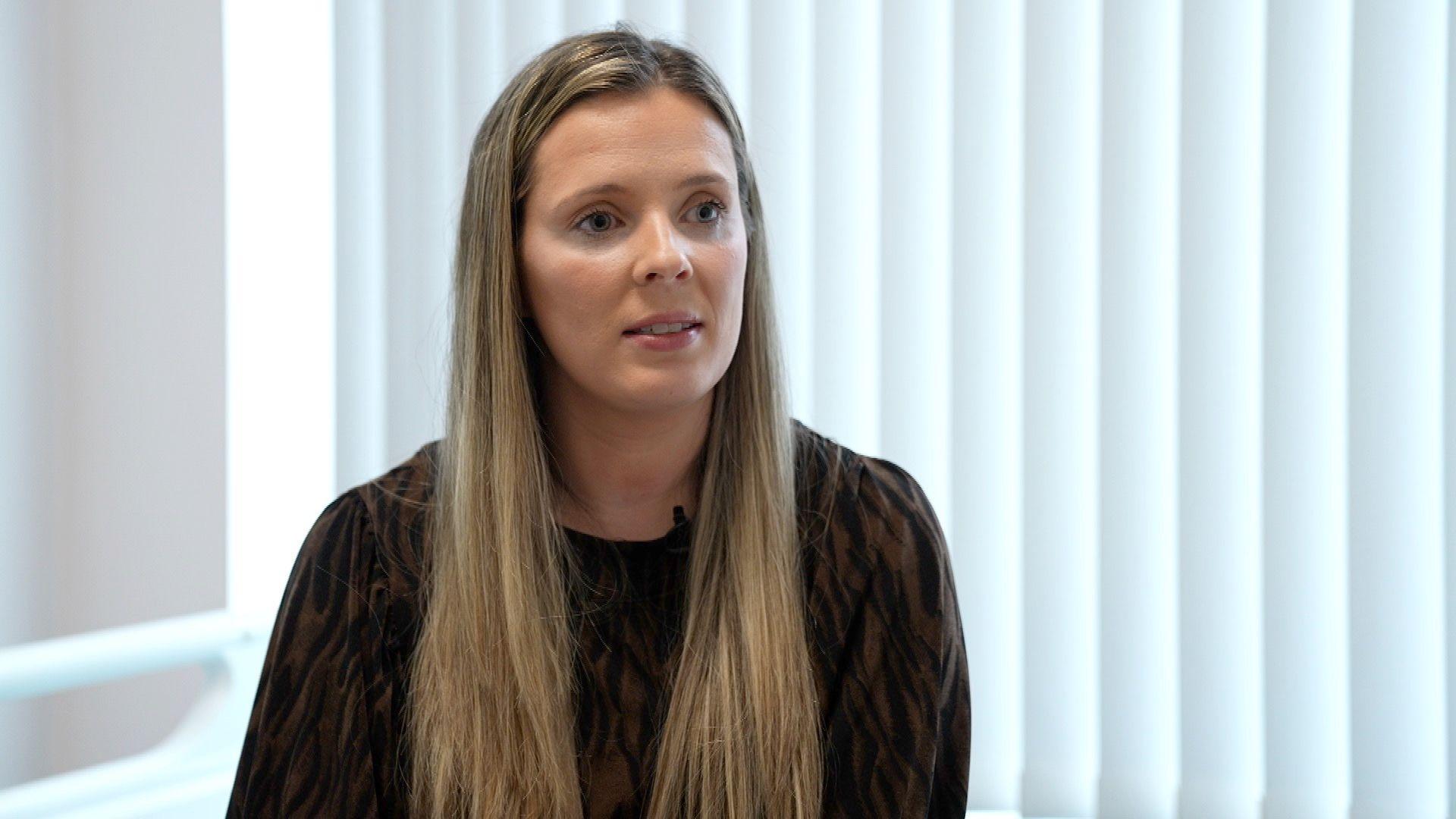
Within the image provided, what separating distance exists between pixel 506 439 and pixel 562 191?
26cm

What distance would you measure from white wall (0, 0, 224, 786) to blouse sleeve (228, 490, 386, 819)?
1115 mm

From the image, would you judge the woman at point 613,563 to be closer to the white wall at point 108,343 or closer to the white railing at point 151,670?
the white railing at point 151,670

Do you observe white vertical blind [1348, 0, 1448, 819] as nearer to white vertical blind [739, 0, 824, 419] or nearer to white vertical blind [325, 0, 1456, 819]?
white vertical blind [325, 0, 1456, 819]

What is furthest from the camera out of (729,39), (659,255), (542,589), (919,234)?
(729,39)

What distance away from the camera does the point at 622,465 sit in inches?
53.6

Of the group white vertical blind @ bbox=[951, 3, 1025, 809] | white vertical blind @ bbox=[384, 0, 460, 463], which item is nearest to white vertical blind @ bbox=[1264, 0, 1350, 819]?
white vertical blind @ bbox=[951, 3, 1025, 809]

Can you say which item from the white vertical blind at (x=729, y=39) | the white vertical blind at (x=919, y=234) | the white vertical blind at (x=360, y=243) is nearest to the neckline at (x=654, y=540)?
the white vertical blind at (x=919, y=234)

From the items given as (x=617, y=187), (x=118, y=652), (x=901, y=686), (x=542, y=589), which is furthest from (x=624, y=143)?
(x=118, y=652)

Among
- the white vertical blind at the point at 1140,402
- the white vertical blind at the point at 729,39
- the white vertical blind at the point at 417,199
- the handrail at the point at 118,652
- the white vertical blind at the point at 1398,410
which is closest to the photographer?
the handrail at the point at 118,652

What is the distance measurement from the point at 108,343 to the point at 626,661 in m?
1.51

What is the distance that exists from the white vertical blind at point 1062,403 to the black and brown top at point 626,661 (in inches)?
20.5

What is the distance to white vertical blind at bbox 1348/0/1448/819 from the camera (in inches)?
66.9

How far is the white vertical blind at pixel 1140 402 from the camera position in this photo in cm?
182

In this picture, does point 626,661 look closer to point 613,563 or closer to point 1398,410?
point 613,563
